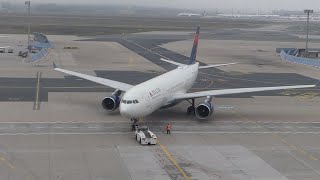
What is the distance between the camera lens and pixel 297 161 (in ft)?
110

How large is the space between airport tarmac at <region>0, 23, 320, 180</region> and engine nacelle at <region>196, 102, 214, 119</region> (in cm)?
64

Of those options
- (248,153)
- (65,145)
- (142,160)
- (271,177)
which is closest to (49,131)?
(65,145)

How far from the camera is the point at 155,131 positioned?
40844 mm

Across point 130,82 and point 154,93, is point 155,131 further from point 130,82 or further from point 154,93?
point 130,82

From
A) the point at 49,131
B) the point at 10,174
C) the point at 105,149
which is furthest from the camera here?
the point at 49,131

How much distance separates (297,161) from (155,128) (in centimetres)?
1264

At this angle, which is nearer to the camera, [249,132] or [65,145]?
[65,145]

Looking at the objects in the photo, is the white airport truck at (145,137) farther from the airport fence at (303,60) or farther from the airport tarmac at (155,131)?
the airport fence at (303,60)

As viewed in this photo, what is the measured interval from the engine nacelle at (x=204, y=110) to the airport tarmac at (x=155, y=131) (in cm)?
64

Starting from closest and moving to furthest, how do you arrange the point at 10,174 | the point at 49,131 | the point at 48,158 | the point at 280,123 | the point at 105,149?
the point at 10,174
the point at 48,158
the point at 105,149
the point at 49,131
the point at 280,123

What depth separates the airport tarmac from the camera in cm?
3080

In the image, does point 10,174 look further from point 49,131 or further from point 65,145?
point 49,131

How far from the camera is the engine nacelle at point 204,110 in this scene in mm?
44219

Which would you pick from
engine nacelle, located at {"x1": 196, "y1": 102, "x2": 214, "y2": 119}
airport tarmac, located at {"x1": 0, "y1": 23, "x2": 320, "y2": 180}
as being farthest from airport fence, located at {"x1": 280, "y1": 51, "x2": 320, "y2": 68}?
engine nacelle, located at {"x1": 196, "y1": 102, "x2": 214, "y2": 119}
